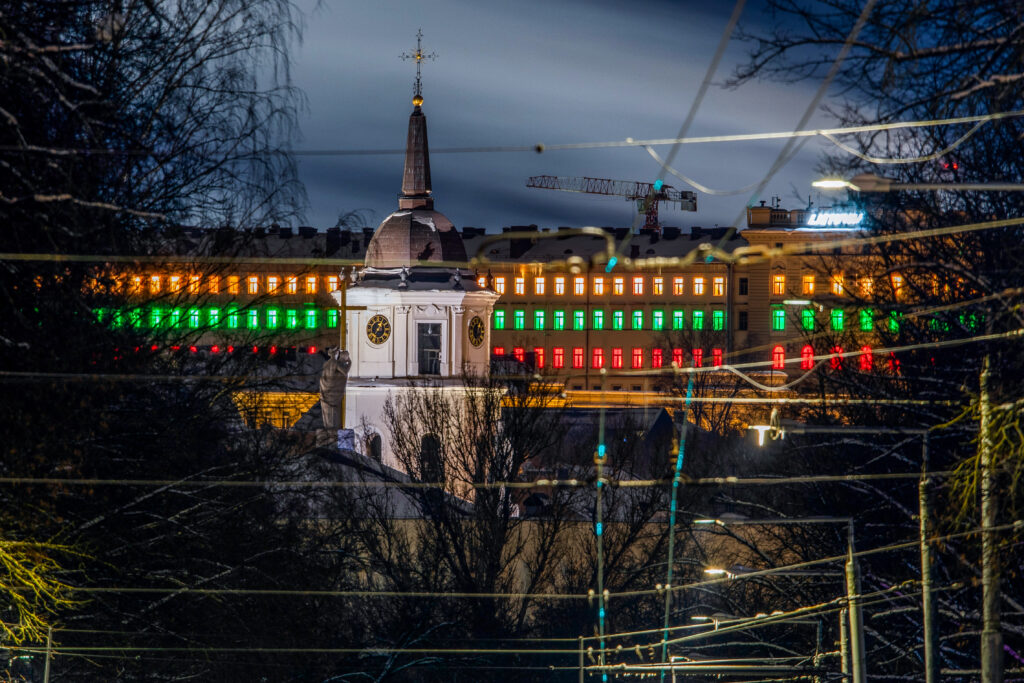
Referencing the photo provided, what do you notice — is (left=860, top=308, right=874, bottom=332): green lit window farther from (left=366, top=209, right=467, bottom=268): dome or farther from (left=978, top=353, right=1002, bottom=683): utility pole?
(left=366, top=209, right=467, bottom=268): dome

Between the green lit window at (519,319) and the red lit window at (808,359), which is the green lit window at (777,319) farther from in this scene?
the red lit window at (808,359)

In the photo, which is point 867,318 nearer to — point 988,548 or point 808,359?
point 808,359

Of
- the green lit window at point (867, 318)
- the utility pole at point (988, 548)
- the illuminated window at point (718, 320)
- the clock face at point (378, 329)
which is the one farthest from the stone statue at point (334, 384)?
the illuminated window at point (718, 320)

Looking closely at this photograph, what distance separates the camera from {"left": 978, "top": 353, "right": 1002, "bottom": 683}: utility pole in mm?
15508

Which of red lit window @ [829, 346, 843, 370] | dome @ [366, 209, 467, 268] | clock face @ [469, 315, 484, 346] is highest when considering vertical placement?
dome @ [366, 209, 467, 268]

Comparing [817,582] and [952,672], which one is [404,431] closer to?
[817,582]

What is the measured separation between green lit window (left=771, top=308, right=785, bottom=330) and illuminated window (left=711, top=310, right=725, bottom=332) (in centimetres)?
359

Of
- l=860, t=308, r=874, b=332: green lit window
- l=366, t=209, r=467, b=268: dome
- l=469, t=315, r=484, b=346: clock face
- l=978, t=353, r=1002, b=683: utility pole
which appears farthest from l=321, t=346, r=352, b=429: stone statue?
l=978, t=353, r=1002, b=683: utility pole

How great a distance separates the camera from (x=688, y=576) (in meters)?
52.2

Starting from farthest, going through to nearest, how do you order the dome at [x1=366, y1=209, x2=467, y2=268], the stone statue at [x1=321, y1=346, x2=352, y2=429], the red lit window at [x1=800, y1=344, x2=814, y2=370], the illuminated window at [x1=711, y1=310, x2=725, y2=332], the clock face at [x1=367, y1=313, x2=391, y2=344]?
1. the illuminated window at [x1=711, y1=310, x2=725, y2=332]
2. the dome at [x1=366, y1=209, x2=467, y2=268]
3. the clock face at [x1=367, y1=313, x2=391, y2=344]
4. the stone statue at [x1=321, y1=346, x2=352, y2=429]
5. the red lit window at [x1=800, y1=344, x2=814, y2=370]

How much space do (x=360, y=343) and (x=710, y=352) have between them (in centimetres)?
4753

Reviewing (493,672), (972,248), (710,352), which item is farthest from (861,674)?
(710,352)

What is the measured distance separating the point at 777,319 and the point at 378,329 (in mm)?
52420

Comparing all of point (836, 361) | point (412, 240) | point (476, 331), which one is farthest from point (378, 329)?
point (836, 361)
